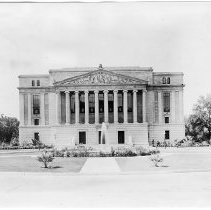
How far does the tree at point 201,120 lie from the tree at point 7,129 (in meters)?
45.0

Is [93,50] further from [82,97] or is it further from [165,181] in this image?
[82,97]

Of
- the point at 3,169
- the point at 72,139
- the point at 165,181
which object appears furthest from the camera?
the point at 72,139

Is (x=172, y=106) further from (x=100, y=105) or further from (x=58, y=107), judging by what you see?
(x=58, y=107)

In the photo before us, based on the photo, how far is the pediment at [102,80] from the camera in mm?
69500

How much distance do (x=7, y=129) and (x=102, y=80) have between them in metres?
37.1

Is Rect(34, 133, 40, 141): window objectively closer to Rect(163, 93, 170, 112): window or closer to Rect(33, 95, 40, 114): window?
Rect(33, 95, 40, 114): window

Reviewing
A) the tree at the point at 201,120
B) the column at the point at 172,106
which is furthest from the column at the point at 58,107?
the tree at the point at 201,120

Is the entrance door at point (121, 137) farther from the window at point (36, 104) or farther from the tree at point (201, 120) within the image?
the window at point (36, 104)

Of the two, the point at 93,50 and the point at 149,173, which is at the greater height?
the point at 93,50

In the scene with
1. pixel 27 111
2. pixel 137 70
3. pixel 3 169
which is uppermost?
pixel 137 70

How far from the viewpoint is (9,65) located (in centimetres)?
3038

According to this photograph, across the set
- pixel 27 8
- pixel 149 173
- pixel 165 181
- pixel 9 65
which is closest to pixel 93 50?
pixel 9 65

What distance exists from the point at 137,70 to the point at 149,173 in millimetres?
49308

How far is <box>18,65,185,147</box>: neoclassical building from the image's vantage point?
69.8 m
